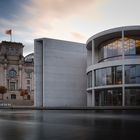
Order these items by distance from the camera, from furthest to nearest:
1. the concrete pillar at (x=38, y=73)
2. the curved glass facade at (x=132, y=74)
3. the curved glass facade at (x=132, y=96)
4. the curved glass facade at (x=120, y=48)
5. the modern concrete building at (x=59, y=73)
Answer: the concrete pillar at (x=38, y=73)
the modern concrete building at (x=59, y=73)
the curved glass facade at (x=120, y=48)
the curved glass facade at (x=132, y=74)
the curved glass facade at (x=132, y=96)

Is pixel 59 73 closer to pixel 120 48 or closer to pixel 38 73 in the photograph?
pixel 38 73

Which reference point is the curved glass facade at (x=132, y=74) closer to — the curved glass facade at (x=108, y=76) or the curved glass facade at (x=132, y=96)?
A: the curved glass facade at (x=108, y=76)

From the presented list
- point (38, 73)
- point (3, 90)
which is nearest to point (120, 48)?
point (38, 73)

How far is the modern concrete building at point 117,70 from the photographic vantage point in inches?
1791

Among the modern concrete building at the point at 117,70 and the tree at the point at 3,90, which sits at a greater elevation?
the modern concrete building at the point at 117,70

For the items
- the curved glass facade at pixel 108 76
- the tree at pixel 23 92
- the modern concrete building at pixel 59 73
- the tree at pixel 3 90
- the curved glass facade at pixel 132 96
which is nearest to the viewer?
the curved glass facade at pixel 132 96

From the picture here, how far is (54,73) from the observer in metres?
60.1

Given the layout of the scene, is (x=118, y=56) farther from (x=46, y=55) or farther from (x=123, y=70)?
(x=46, y=55)

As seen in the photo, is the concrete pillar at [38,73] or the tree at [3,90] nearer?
the concrete pillar at [38,73]

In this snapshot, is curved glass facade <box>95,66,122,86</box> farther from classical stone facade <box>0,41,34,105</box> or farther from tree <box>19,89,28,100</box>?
classical stone facade <box>0,41,34,105</box>

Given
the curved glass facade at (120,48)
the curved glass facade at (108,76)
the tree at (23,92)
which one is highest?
the curved glass facade at (120,48)

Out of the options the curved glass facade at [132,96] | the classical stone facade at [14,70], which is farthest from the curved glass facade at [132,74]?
the classical stone facade at [14,70]

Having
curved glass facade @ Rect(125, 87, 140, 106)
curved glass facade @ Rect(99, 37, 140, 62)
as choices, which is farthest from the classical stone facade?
curved glass facade @ Rect(125, 87, 140, 106)

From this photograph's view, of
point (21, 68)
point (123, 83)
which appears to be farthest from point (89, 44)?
point (21, 68)
